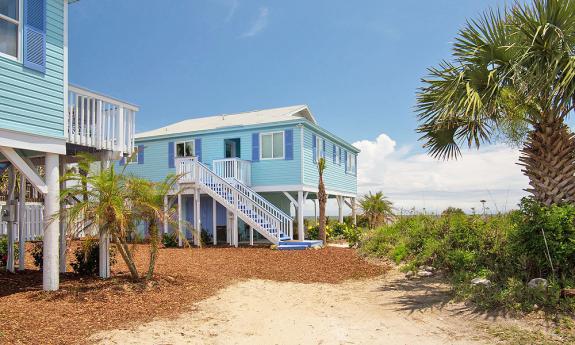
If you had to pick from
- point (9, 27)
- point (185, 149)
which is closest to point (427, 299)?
point (9, 27)

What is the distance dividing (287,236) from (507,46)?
11.8 meters

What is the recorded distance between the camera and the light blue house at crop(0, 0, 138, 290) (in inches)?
305

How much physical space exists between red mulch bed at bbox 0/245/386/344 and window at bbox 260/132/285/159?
6743 mm

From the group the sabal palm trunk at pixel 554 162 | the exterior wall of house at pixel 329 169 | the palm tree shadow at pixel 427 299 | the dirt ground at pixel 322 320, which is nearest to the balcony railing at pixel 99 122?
the dirt ground at pixel 322 320

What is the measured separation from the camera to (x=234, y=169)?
19.4m

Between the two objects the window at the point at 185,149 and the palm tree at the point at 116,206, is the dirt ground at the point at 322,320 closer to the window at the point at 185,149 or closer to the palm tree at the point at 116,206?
the palm tree at the point at 116,206

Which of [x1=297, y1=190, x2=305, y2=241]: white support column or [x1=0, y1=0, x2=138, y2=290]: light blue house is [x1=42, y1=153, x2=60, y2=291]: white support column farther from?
[x1=297, y1=190, x2=305, y2=241]: white support column

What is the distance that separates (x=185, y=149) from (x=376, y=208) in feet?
34.7

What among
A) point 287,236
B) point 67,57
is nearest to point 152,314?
point 67,57

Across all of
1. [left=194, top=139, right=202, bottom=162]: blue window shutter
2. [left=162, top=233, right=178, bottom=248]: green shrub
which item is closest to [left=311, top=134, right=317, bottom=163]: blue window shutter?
[left=194, top=139, right=202, bottom=162]: blue window shutter

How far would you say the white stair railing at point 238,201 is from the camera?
1723 centimetres

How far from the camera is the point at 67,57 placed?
8.89 meters

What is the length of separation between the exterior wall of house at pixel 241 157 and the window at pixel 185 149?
209mm

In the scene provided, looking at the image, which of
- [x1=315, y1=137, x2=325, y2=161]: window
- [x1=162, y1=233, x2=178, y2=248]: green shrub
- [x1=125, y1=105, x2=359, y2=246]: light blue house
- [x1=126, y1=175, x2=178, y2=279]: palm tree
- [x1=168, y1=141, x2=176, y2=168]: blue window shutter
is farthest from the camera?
[x1=168, y1=141, x2=176, y2=168]: blue window shutter
